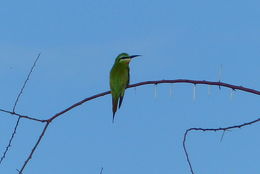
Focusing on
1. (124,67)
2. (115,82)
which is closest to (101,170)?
(115,82)

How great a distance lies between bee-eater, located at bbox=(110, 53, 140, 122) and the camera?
5.66 metres

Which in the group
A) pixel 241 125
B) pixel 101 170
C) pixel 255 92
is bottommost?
pixel 101 170

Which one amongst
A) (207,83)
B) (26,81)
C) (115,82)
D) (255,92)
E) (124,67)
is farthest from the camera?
(124,67)

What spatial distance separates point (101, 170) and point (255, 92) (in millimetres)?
1193

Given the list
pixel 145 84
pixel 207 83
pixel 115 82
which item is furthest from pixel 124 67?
pixel 207 83

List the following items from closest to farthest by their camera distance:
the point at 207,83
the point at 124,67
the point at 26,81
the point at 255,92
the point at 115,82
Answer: the point at 255,92
the point at 207,83
the point at 26,81
the point at 115,82
the point at 124,67

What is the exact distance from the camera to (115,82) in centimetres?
596

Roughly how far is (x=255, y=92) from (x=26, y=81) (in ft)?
5.44

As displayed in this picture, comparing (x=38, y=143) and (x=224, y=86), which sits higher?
(x=224, y=86)

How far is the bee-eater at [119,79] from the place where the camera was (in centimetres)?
566

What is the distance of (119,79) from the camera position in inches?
238

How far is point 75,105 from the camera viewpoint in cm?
360

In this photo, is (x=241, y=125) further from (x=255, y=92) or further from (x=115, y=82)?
(x=115, y=82)

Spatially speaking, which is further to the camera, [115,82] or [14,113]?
[115,82]
